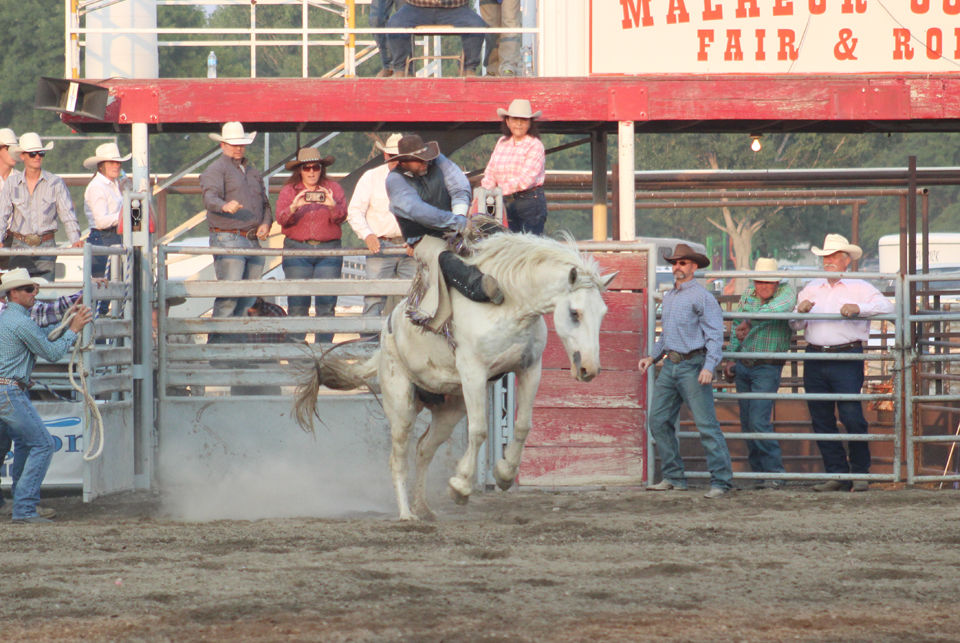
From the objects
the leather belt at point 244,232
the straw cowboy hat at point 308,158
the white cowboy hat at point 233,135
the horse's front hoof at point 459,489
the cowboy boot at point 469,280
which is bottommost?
the horse's front hoof at point 459,489

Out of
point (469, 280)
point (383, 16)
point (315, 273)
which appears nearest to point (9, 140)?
point (315, 273)

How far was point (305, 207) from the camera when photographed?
10.6 meters

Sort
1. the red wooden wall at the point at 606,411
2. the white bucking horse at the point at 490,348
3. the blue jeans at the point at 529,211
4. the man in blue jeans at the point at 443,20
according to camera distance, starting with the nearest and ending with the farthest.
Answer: the white bucking horse at the point at 490,348 → the blue jeans at the point at 529,211 → the red wooden wall at the point at 606,411 → the man in blue jeans at the point at 443,20

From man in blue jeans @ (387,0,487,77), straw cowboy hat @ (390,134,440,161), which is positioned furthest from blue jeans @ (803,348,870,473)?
man in blue jeans @ (387,0,487,77)

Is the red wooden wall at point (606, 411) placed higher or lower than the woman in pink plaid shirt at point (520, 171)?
lower

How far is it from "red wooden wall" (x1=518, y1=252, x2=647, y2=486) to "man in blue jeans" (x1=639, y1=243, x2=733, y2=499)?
0.43 metres

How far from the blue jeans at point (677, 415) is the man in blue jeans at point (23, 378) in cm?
437

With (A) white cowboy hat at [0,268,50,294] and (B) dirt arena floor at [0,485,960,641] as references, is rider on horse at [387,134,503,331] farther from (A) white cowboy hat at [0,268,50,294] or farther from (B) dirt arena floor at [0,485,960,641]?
(A) white cowboy hat at [0,268,50,294]

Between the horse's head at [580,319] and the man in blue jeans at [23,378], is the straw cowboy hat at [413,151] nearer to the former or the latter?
the horse's head at [580,319]

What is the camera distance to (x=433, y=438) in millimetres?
8531

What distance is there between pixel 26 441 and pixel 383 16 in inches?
217

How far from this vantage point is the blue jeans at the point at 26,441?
27.7ft

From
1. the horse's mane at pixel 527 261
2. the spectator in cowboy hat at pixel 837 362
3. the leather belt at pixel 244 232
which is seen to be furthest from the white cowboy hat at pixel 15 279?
the spectator in cowboy hat at pixel 837 362

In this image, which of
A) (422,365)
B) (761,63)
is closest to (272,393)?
(422,365)
